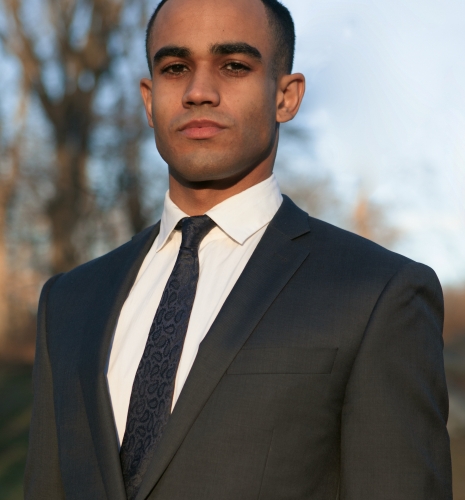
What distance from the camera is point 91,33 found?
32.3 feet

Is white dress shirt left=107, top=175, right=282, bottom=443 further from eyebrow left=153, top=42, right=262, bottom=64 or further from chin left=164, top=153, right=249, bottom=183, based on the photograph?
eyebrow left=153, top=42, right=262, bottom=64

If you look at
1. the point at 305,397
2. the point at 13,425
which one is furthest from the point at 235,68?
the point at 13,425

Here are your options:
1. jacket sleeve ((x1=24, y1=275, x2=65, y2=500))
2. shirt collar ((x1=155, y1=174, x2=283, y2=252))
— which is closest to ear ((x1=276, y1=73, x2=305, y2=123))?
shirt collar ((x1=155, y1=174, x2=283, y2=252))

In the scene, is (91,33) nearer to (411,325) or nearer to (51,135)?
(51,135)

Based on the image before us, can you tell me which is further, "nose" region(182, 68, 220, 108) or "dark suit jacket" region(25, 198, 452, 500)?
"nose" region(182, 68, 220, 108)

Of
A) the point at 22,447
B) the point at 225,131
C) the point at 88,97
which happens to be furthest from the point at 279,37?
the point at 88,97

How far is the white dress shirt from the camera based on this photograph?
2.12m

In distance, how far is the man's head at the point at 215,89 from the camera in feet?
7.19

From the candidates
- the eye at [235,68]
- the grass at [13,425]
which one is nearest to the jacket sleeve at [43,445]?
the eye at [235,68]

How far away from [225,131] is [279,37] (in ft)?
1.46

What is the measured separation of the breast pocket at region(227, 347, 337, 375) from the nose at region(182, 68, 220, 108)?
2.49 ft

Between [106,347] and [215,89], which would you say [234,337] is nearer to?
[106,347]

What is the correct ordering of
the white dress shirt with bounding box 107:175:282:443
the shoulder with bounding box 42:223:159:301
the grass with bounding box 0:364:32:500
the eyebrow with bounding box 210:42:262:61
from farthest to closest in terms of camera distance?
the grass with bounding box 0:364:32:500 → the shoulder with bounding box 42:223:159:301 → the eyebrow with bounding box 210:42:262:61 → the white dress shirt with bounding box 107:175:282:443

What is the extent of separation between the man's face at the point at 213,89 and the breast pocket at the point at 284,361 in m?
0.59
